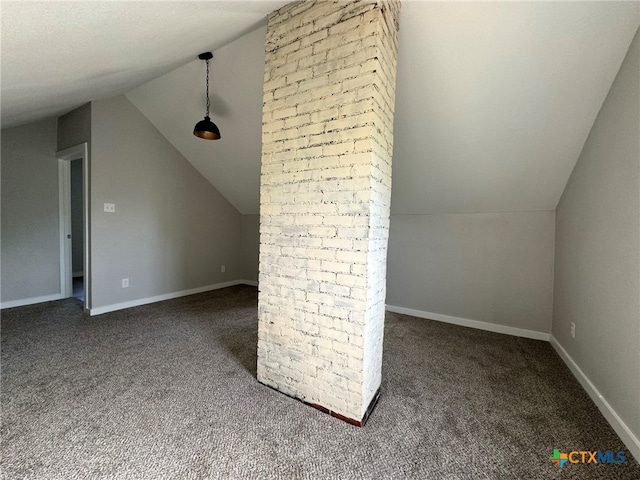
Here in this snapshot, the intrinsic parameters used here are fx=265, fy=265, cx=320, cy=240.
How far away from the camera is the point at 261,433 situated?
4.85 ft

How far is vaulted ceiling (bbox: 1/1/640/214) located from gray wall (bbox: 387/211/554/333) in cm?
26

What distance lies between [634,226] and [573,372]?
4.56ft

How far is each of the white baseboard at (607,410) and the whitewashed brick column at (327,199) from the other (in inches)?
52.3

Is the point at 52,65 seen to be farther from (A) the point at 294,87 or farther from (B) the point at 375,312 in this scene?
(B) the point at 375,312

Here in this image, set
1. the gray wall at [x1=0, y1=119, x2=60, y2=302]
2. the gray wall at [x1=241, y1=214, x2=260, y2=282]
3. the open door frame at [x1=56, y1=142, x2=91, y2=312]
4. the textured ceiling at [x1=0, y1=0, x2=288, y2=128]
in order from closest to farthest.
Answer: the textured ceiling at [x1=0, y1=0, x2=288, y2=128] → the gray wall at [x1=0, y1=119, x2=60, y2=302] → the open door frame at [x1=56, y1=142, x2=91, y2=312] → the gray wall at [x1=241, y1=214, x2=260, y2=282]

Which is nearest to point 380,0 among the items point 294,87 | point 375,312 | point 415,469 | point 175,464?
point 294,87

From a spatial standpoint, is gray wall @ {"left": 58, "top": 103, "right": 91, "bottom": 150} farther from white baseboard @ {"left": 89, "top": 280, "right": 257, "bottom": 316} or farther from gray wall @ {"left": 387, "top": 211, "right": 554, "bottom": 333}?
gray wall @ {"left": 387, "top": 211, "right": 554, "bottom": 333}

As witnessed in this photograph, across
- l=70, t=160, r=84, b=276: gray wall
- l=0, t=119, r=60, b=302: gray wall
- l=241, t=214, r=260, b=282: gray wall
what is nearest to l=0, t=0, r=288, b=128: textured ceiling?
l=0, t=119, r=60, b=302: gray wall

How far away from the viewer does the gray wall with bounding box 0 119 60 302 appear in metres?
3.34

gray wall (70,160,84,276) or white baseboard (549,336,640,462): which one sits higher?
gray wall (70,160,84,276)

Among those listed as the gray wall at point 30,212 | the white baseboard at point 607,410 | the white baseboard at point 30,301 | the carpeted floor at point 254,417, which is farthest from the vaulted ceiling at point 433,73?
the white baseboard at point 30,301

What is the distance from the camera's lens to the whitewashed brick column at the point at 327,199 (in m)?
1.55

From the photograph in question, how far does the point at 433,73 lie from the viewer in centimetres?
205

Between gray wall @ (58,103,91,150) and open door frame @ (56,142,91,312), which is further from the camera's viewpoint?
open door frame @ (56,142,91,312)
